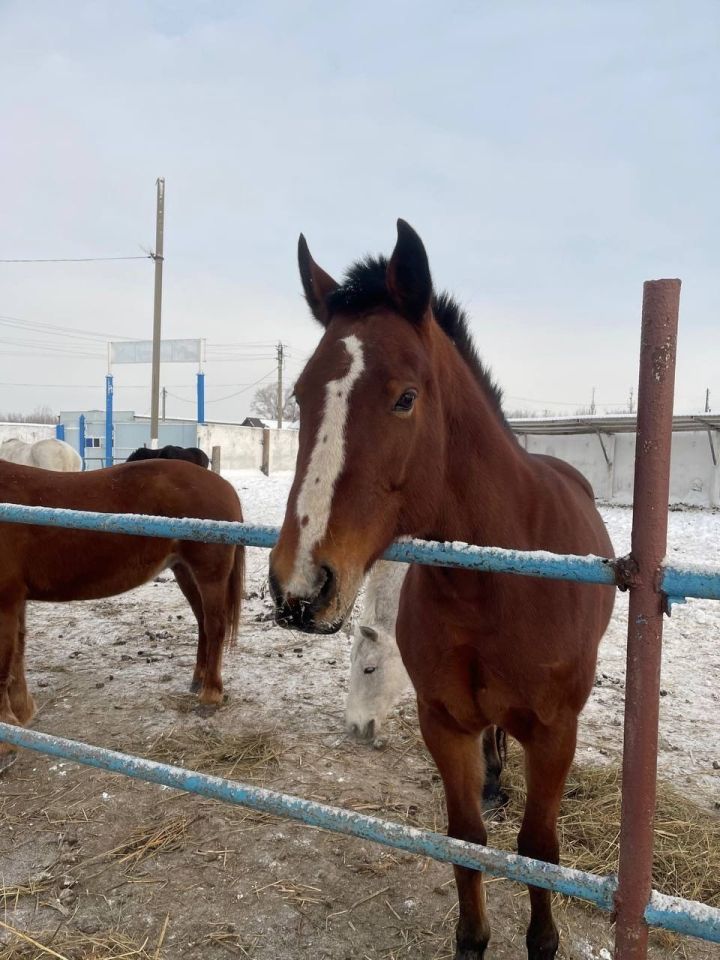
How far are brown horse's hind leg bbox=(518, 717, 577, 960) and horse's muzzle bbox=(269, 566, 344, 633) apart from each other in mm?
953

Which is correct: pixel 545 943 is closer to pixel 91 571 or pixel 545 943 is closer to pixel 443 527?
pixel 443 527

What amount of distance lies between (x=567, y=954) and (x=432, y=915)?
496mm

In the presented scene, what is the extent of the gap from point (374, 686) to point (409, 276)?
276cm

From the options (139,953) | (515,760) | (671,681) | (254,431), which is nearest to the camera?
(139,953)

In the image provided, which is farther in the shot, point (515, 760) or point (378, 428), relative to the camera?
point (515, 760)

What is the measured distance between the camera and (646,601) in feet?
3.42

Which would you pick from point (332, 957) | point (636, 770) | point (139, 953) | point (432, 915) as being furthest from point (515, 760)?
point (636, 770)

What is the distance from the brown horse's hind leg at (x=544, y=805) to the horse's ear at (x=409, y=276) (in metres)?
1.29

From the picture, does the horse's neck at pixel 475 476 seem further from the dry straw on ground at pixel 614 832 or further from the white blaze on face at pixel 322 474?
the dry straw on ground at pixel 614 832

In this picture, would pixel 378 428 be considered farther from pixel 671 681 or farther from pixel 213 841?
pixel 671 681

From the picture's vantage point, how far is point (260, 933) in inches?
87.4

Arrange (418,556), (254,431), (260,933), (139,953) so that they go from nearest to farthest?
(418,556) < (139,953) < (260,933) < (254,431)

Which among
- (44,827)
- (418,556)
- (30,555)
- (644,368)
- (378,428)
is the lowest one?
(44,827)

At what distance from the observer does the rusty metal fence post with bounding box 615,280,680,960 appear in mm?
1024
